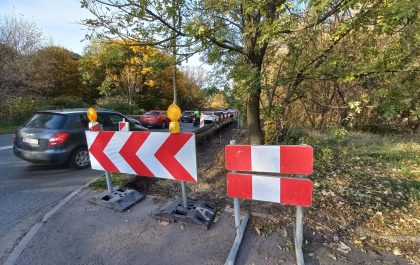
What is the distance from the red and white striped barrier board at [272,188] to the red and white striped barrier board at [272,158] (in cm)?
11

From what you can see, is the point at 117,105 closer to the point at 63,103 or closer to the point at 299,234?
the point at 63,103

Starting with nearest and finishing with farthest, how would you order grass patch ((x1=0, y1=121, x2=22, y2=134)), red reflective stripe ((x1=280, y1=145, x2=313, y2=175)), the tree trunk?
red reflective stripe ((x1=280, y1=145, x2=313, y2=175)) → the tree trunk → grass patch ((x1=0, y1=121, x2=22, y2=134))

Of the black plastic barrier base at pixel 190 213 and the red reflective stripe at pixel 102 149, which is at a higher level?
the red reflective stripe at pixel 102 149

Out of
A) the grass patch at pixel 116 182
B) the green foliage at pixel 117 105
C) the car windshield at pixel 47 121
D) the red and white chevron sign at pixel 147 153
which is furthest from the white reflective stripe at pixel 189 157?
the green foliage at pixel 117 105

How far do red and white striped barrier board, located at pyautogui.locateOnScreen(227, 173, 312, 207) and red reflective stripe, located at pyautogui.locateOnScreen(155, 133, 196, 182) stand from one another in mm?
761

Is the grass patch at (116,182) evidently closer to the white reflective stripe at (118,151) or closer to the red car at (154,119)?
the white reflective stripe at (118,151)

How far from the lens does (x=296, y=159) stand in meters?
2.76

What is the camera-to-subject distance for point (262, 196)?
3018mm

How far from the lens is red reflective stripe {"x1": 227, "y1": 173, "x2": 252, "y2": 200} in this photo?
10.00ft

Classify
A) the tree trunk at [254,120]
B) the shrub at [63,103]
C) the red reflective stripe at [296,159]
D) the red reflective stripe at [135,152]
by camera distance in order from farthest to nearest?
1. the shrub at [63,103]
2. the tree trunk at [254,120]
3. the red reflective stripe at [135,152]
4. the red reflective stripe at [296,159]

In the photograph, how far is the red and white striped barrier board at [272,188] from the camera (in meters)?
2.81

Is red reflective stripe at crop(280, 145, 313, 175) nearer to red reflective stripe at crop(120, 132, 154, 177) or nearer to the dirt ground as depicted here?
the dirt ground

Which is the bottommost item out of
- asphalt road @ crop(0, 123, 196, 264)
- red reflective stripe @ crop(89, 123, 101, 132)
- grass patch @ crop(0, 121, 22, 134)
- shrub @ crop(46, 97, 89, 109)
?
asphalt road @ crop(0, 123, 196, 264)

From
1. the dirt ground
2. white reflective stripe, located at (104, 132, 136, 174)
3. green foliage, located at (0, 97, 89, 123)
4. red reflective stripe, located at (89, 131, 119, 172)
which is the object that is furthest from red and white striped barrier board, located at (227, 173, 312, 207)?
green foliage, located at (0, 97, 89, 123)
